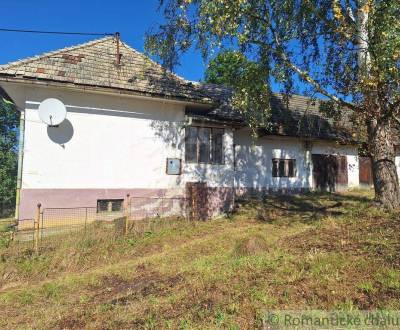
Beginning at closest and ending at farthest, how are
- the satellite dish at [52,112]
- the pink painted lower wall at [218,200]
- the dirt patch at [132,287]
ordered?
the dirt patch at [132,287], the satellite dish at [52,112], the pink painted lower wall at [218,200]

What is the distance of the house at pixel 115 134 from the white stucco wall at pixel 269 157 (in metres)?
2.49

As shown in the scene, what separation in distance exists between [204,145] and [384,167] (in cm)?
642

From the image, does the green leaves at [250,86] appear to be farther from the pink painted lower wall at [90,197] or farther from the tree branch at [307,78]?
the pink painted lower wall at [90,197]

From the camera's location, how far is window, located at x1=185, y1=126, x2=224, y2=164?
13.2m

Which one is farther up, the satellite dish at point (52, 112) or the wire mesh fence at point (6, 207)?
the satellite dish at point (52, 112)

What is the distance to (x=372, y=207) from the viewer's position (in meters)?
9.70

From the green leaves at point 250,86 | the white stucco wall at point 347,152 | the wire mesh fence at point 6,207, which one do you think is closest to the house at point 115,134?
the green leaves at point 250,86

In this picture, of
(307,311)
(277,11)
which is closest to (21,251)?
(307,311)

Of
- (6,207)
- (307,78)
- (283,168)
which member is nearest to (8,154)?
(6,207)

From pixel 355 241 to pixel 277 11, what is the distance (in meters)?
6.79

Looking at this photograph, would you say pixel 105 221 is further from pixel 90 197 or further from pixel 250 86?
pixel 250 86

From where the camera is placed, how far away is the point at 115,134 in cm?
1211

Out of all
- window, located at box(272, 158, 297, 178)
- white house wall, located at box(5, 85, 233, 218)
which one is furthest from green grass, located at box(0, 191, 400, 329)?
window, located at box(272, 158, 297, 178)

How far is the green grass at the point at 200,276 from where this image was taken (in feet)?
13.8
